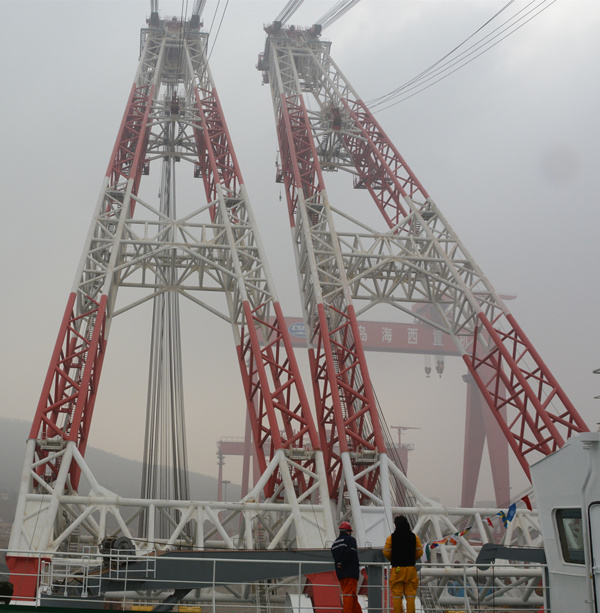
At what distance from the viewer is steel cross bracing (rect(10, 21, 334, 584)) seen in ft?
68.6

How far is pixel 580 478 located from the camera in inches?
406

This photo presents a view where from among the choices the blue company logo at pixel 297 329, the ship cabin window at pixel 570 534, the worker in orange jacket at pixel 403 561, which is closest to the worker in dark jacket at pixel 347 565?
the worker in orange jacket at pixel 403 561

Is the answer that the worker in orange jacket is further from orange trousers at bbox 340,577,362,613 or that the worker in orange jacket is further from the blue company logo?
the blue company logo

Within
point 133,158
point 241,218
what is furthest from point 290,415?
point 133,158

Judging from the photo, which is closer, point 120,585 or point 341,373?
point 120,585

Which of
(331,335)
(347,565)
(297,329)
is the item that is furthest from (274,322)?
(297,329)

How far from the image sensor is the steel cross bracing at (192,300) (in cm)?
2091

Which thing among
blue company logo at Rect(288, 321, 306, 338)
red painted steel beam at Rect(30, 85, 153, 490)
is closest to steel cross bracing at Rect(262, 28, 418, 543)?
red painted steel beam at Rect(30, 85, 153, 490)

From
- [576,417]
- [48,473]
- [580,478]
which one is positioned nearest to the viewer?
[580,478]

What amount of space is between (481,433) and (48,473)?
47.8 metres

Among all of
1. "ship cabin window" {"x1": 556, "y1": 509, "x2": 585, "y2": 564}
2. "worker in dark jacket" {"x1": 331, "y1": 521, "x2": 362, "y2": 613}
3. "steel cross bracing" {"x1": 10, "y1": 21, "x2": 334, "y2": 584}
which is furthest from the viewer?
"steel cross bracing" {"x1": 10, "y1": 21, "x2": 334, "y2": 584}

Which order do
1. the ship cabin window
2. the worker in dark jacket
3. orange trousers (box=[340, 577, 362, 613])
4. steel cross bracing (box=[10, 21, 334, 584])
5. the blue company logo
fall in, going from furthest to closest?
the blue company logo → steel cross bracing (box=[10, 21, 334, 584]) → the worker in dark jacket → orange trousers (box=[340, 577, 362, 613]) → the ship cabin window

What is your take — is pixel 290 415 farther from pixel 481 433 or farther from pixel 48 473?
pixel 481 433

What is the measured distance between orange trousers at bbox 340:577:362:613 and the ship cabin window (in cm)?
303
